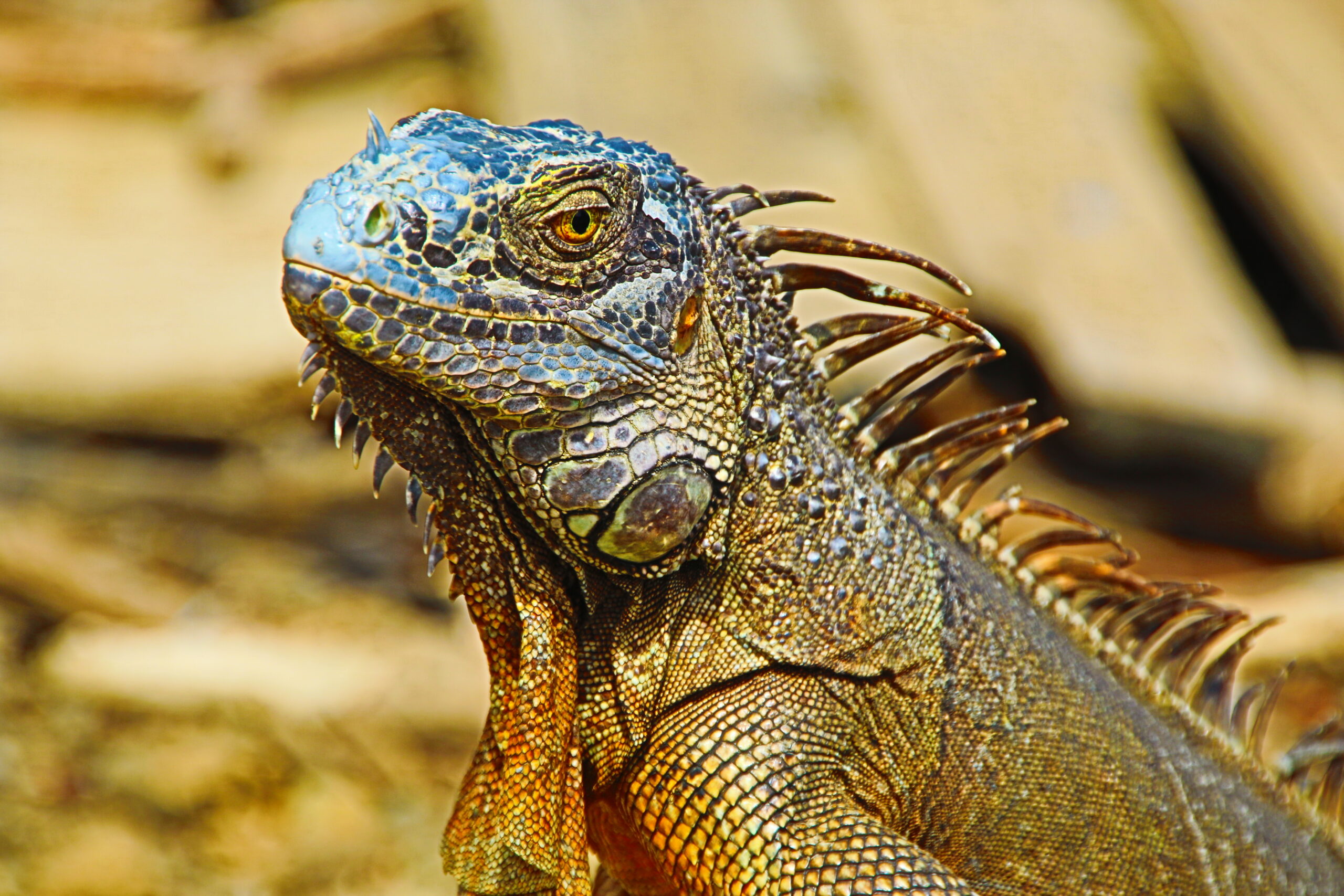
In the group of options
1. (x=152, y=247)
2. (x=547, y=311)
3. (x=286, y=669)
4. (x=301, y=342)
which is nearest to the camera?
(x=547, y=311)

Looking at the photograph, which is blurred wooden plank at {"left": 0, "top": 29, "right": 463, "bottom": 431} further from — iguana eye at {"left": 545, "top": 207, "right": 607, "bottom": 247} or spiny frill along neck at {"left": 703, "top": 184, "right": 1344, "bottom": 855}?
iguana eye at {"left": 545, "top": 207, "right": 607, "bottom": 247}

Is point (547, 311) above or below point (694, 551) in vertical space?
above

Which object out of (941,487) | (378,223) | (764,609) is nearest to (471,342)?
(378,223)

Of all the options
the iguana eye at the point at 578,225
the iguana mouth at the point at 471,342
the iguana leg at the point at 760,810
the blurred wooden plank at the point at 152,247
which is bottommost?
the iguana leg at the point at 760,810

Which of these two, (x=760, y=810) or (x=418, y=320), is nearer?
(x=418, y=320)

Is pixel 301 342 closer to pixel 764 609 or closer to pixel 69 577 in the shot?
pixel 69 577

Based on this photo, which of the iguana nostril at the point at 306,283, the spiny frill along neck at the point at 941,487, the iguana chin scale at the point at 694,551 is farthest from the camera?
the spiny frill along neck at the point at 941,487

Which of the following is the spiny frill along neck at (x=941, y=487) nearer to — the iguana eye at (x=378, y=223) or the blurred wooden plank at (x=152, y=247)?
the iguana eye at (x=378, y=223)

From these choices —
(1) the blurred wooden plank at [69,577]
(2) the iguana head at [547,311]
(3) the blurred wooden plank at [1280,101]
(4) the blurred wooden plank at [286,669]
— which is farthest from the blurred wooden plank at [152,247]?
(3) the blurred wooden plank at [1280,101]
